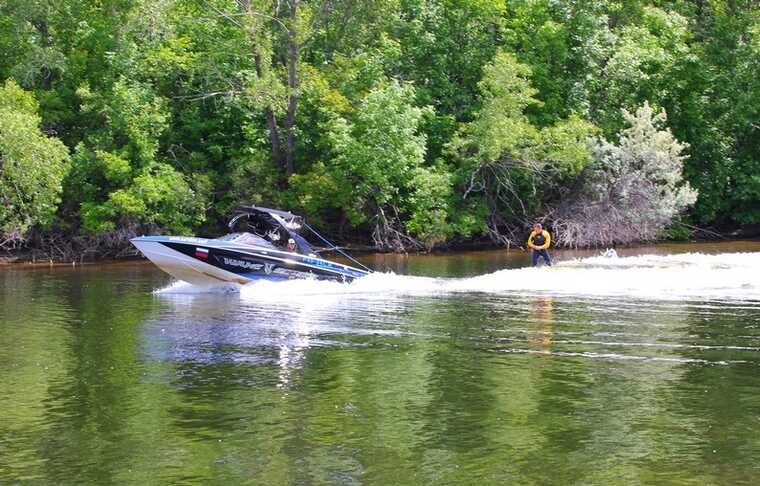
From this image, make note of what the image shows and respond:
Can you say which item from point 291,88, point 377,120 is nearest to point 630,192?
point 377,120

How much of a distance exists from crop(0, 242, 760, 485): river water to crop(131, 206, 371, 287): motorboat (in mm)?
1182

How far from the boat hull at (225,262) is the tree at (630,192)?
66.0 ft

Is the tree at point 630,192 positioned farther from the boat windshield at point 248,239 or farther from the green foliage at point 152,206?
the boat windshield at point 248,239

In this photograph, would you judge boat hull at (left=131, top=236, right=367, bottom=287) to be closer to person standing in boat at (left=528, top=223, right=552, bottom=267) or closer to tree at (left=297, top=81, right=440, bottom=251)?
person standing in boat at (left=528, top=223, right=552, bottom=267)

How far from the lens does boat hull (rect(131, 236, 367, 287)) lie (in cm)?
2920

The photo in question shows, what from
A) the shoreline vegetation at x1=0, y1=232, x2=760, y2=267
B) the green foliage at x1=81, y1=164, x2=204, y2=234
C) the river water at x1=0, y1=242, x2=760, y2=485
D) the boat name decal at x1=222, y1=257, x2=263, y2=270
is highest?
the green foliage at x1=81, y1=164, x2=204, y2=234

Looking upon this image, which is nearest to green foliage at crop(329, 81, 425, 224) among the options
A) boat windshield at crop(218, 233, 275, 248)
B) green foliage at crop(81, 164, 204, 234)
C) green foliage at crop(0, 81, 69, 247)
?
green foliage at crop(81, 164, 204, 234)

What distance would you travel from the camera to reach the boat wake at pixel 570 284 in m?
28.4

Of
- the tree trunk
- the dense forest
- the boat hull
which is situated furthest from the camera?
the tree trunk

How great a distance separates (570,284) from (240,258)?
29.3 ft

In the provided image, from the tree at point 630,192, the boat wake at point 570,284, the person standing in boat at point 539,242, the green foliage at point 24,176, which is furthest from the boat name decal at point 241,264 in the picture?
the tree at point 630,192

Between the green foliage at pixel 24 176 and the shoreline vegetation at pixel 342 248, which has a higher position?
the green foliage at pixel 24 176

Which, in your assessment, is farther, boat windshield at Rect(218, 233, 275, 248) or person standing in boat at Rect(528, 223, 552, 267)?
person standing in boat at Rect(528, 223, 552, 267)

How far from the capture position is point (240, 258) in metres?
29.6
